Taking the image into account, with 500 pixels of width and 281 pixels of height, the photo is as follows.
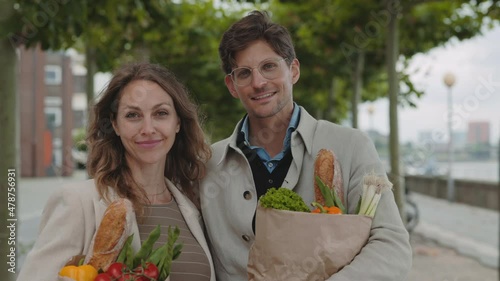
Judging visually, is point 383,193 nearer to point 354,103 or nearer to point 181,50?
point 354,103

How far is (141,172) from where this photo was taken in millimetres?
3088

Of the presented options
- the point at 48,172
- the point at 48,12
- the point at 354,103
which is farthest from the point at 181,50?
the point at 48,172

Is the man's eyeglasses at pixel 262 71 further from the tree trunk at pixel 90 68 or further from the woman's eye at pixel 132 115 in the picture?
the tree trunk at pixel 90 68

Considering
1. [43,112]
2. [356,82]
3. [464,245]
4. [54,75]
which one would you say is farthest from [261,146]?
[54,75]

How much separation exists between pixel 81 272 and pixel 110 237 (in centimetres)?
15

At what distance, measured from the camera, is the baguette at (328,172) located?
8.25 ft

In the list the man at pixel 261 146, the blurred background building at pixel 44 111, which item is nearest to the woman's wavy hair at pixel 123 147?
the man at pixel 261 146

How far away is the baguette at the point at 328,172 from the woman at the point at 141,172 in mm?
719

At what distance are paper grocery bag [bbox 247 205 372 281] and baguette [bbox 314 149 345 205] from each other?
21 cm

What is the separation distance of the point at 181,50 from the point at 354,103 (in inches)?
157

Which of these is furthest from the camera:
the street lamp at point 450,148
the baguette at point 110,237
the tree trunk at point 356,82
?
the street lamp at point 450,148

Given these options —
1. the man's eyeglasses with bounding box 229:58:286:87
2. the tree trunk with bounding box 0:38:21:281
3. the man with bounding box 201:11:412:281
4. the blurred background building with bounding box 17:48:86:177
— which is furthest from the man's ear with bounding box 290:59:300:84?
the blurred background building with bounding box 17:48:86:177

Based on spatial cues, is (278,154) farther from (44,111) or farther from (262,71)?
(44,111)

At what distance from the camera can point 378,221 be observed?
2.46 m
